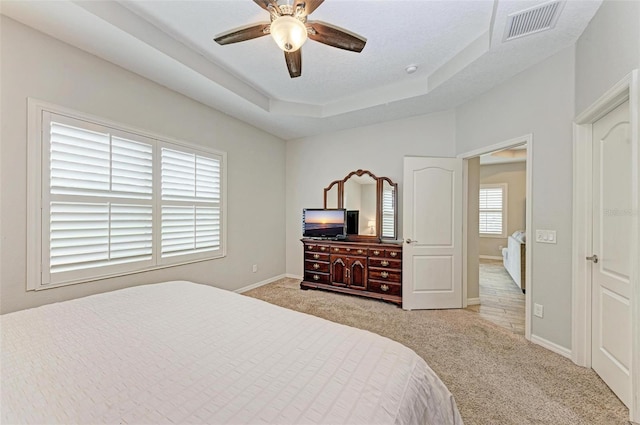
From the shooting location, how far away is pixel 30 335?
3.82 ft

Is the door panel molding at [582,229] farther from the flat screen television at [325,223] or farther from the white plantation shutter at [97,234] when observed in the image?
the white plantation shutter at [97,234]

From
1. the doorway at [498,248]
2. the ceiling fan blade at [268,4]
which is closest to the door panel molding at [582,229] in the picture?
the doorway at [498,248]

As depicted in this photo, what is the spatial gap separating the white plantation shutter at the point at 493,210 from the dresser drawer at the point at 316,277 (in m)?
5.13

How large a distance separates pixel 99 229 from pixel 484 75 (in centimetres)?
403

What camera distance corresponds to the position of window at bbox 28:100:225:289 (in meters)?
2.02

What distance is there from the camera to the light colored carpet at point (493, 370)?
1594 millimetres

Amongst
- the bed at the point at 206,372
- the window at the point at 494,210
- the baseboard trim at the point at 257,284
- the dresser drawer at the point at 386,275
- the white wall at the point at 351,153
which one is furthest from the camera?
the window at the point at 494,210

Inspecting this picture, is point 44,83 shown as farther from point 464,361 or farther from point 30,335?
point 464,361

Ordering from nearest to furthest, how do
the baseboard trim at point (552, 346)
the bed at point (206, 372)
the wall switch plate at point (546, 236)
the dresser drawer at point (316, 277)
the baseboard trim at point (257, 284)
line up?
the bed at point (206, 372), the baseboard trim at point (552, 346), the wall switch plate at point (546, 236), the baseboard trim at point (257, 284), the dresser drawer at point (316, 277)

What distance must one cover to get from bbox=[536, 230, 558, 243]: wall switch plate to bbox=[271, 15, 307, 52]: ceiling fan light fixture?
267 cm

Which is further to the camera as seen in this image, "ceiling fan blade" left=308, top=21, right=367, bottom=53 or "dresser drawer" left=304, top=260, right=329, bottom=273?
"dresser drawer" left=304, top=260, right=329, bottom=273

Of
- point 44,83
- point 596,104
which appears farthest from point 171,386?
point 596,104

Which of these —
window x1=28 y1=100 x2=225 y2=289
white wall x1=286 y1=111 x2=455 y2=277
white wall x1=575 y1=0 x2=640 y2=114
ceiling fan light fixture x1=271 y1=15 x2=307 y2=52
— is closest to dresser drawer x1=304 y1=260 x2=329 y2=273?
white wall x1=286 y1=111 x2=455 y2=277

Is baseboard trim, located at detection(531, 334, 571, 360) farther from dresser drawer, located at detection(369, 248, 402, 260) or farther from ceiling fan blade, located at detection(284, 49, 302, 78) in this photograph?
ceiling fan blade, located at detection(284, 49, 302, 78)
